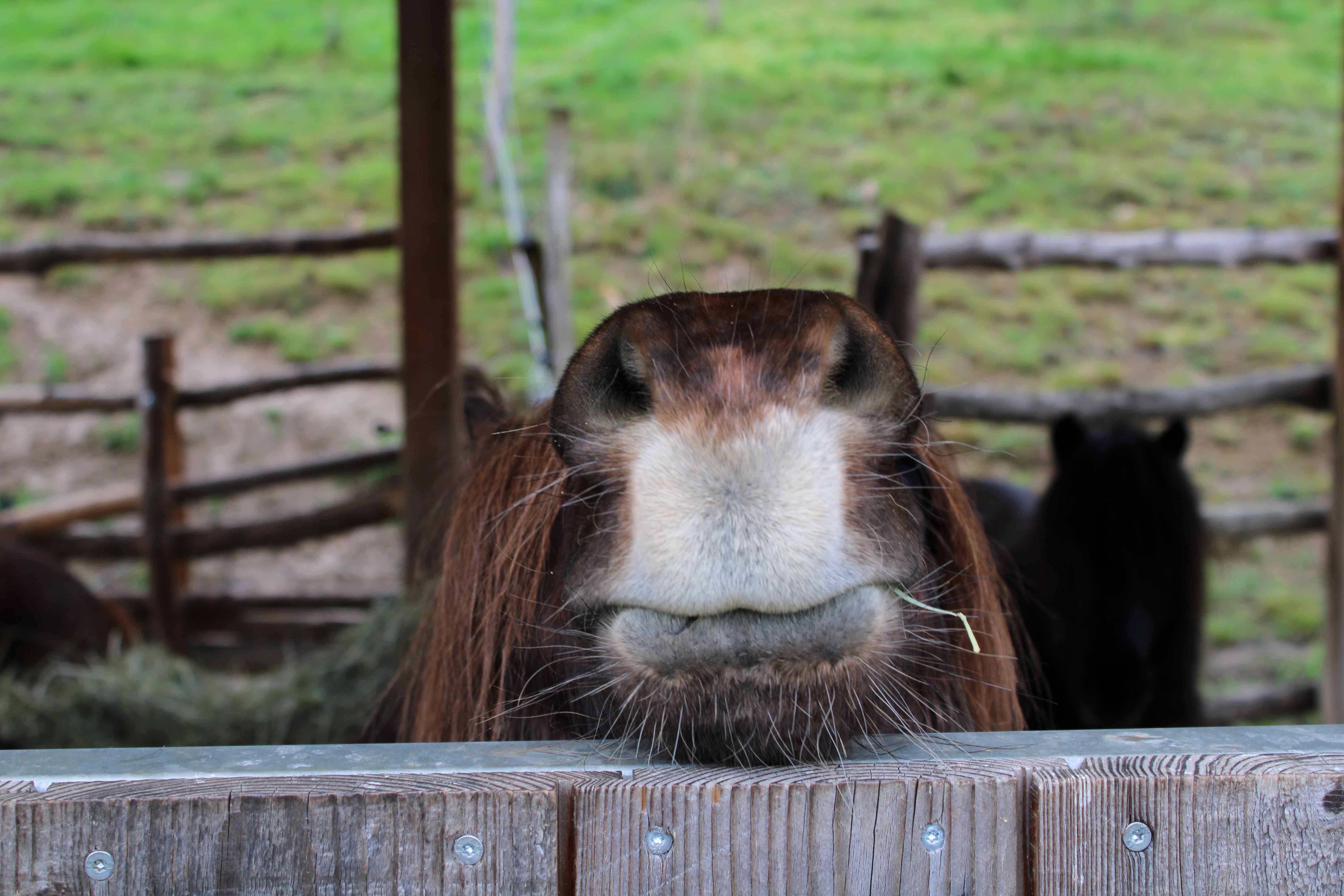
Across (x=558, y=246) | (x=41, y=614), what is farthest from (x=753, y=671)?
(x=558, y=246)

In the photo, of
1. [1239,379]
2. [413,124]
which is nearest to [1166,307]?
[1239,379]

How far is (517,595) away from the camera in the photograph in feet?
4.29

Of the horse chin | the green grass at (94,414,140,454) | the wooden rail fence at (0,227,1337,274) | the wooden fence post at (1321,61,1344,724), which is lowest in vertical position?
the green grass at (94,414,140,454)

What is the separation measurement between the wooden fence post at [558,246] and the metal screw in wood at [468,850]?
4.66 m

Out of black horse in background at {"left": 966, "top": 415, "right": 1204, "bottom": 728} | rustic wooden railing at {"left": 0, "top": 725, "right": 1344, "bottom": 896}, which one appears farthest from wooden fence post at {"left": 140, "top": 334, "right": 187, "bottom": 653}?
rustic wooden railing at {"left": 0, "top": 725, "right": 1344, "bottom": 896}

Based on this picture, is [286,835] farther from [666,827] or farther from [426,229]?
[426,229]

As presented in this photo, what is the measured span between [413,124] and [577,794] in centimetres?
313

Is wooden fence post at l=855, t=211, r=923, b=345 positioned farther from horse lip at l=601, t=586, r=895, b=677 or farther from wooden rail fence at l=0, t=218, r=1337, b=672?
horse lip at l=601, t=586, r=895, b=677

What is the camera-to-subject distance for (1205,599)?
3.44 meters

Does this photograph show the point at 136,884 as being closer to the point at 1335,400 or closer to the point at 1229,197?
the point at 1335,400

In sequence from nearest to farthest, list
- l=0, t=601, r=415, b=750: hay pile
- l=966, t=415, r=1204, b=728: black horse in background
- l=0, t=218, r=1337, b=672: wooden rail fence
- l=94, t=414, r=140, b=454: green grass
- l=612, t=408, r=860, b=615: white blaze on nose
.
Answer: l=612, t=408, r=860, b=615: white blaze on nose, l=966, t=415, r=1204, b=728: black horse in background, l=0, t=601, r=415, b=750: hay pile, l=0, t=218, r=1337, b=672: wooden rail fence, l=94, t=414, r=140, b=454: green grass

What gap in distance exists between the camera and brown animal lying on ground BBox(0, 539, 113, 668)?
4.10 metres

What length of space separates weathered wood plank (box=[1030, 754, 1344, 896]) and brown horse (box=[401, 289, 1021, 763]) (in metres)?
0.19

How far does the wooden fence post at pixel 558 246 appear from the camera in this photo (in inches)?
230
